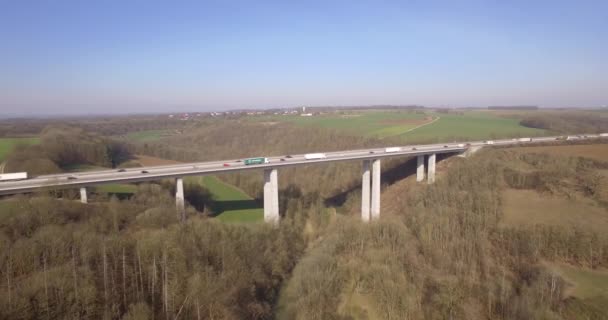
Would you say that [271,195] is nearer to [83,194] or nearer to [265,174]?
[265,174]

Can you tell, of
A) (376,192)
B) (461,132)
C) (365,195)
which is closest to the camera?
(365,195)

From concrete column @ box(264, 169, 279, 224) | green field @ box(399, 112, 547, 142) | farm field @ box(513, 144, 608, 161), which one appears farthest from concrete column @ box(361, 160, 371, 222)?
green field @ box(399, 112, 547, 142)

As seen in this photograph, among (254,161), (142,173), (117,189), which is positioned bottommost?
(117,189)

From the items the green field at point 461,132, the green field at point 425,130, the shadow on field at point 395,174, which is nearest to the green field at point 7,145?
the shadow on field at point 395,174

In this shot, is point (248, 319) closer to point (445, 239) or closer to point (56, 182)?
point (445, 239)

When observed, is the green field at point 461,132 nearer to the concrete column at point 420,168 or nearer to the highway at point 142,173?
the concrete column at point 420,168

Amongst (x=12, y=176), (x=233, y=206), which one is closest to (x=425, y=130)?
(x=233, y=206)
